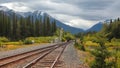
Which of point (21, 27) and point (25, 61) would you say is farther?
point (21, 27)

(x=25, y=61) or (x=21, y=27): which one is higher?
(x=21, y=27)

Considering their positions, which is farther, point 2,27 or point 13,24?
point 13,24

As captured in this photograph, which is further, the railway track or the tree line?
the tree line

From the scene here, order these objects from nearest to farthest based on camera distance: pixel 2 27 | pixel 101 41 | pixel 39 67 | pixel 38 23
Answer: pixel 101 41 → pixel 39 67 → pixel 2 27 → pixel 38 23

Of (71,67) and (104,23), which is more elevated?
(104,23)

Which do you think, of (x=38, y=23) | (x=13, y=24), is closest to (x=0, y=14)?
(x=13, y=24)

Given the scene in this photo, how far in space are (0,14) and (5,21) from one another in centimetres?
812

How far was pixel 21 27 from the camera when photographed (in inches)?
5945

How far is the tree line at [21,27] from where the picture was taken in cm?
13874

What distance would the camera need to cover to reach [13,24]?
146375 mm

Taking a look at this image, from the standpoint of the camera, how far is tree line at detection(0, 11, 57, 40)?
138738mm

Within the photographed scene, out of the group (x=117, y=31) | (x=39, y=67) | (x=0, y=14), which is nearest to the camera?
(x=39, y=67)

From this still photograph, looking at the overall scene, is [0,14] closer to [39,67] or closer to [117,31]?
[117,31]

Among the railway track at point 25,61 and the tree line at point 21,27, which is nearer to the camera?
the railway track at point 25,61
